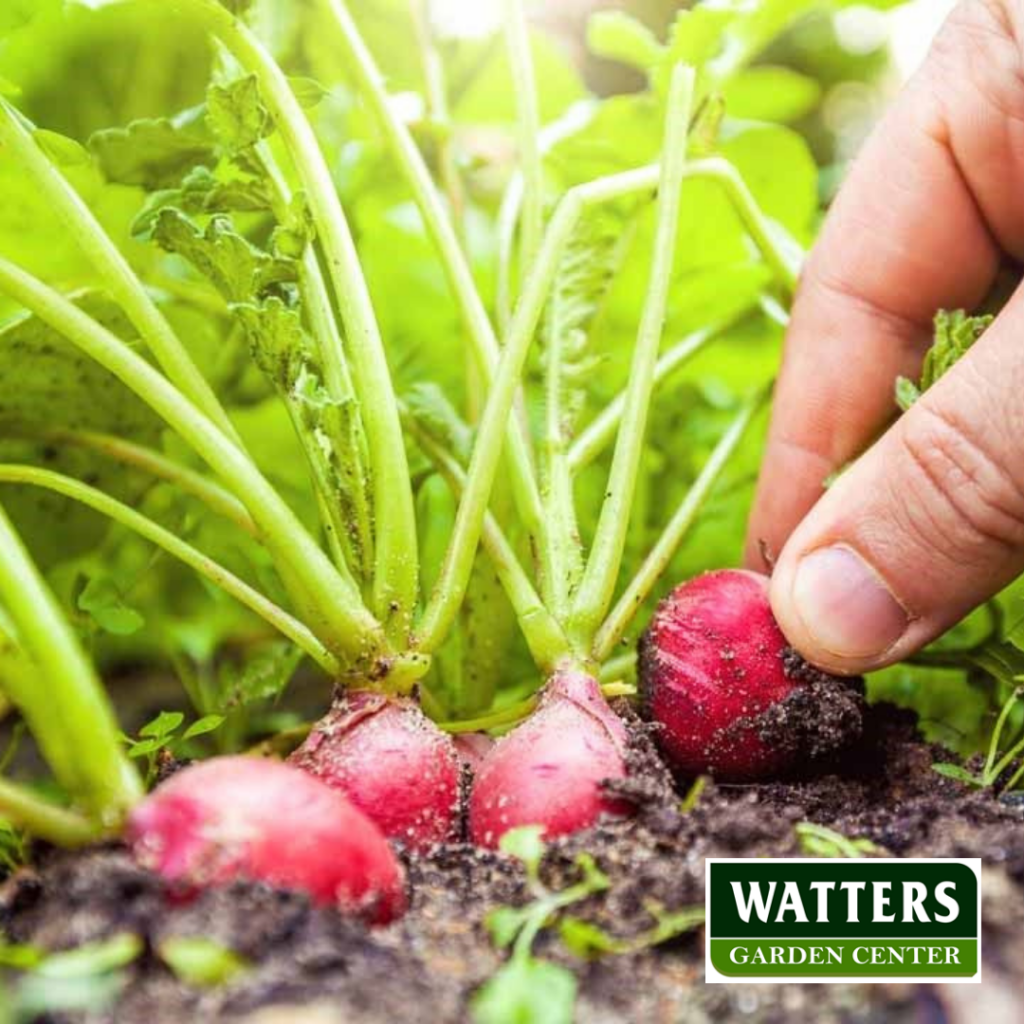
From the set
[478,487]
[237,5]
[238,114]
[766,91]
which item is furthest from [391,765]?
[766,91]

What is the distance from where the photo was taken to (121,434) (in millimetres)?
1371

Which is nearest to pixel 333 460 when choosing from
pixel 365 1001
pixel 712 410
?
pixel 365 1001

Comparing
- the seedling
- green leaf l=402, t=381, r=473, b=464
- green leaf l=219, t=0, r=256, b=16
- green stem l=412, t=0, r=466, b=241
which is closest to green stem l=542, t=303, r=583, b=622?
the seedling

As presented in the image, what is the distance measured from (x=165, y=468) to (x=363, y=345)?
0.29 metres

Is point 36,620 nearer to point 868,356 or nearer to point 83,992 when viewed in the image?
point 83,992

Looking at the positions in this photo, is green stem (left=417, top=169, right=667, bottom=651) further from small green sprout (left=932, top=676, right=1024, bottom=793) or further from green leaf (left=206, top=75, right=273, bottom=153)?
small green sprout (left=932, top=676, right=1024, bottom=793)

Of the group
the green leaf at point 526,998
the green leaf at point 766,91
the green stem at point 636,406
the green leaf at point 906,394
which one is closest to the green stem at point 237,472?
the green stem at point 636,406

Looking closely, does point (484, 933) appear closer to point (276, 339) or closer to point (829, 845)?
point (829, 845)

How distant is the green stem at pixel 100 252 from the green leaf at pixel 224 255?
0.05 meters

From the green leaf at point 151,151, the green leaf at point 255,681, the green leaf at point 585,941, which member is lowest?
the green leaf at point 585,941

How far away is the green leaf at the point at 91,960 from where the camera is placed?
0.61 m

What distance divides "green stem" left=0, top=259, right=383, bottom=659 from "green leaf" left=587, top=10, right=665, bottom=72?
0.74 metres

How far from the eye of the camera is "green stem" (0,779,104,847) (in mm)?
786

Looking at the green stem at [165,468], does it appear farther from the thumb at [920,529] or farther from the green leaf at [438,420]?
the thumb at [920,529]
